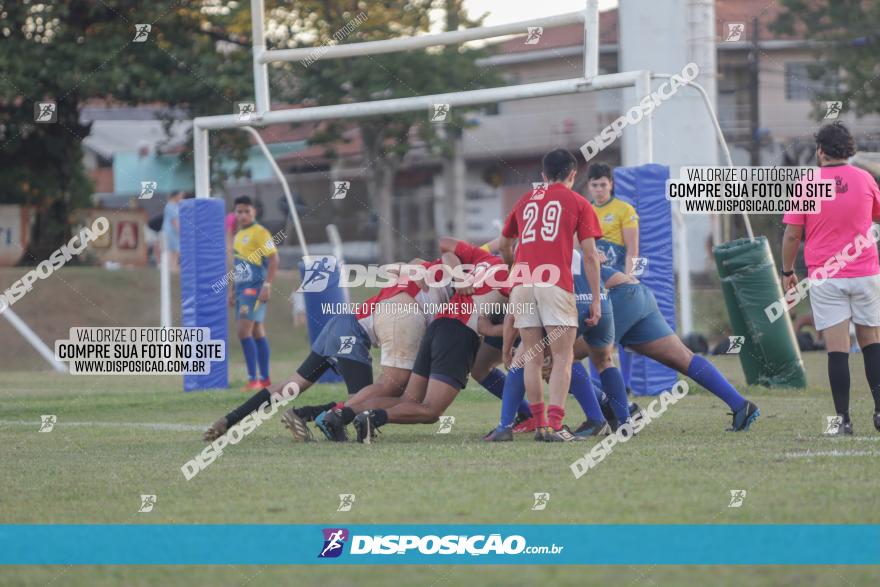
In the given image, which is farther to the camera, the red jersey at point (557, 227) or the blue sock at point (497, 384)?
the blue sock at point (497, 384)

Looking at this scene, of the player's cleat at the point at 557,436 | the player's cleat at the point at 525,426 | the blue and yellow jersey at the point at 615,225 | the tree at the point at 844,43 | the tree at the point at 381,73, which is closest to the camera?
the player's cleat at the point at 557,436

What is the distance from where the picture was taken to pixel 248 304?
1509 cm

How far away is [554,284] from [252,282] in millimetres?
6970

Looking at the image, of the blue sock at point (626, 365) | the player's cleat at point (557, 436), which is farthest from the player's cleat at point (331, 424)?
the blue sock at point (626, 365)

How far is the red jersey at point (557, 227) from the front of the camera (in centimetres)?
885

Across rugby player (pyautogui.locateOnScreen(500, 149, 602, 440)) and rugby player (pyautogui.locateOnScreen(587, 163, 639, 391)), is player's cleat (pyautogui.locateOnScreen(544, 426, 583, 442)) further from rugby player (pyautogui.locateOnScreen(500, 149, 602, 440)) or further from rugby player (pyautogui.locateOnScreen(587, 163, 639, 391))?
rugby player (pyautogui.locateOnScreen(587, 163, 639, 391))

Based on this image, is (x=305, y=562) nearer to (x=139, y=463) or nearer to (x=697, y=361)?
(x=139, y=463)

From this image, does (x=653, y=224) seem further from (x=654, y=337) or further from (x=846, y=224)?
(x=846, y=224)

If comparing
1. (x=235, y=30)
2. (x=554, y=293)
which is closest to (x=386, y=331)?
(x=554, y=293)

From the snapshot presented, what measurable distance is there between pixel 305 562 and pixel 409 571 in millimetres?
442

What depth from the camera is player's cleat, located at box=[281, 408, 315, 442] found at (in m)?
9.26

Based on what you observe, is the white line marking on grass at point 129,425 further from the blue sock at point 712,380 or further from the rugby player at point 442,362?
the blue sock at point 712,380

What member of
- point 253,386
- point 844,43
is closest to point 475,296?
point 253,386

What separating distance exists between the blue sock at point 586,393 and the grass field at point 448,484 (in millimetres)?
381
